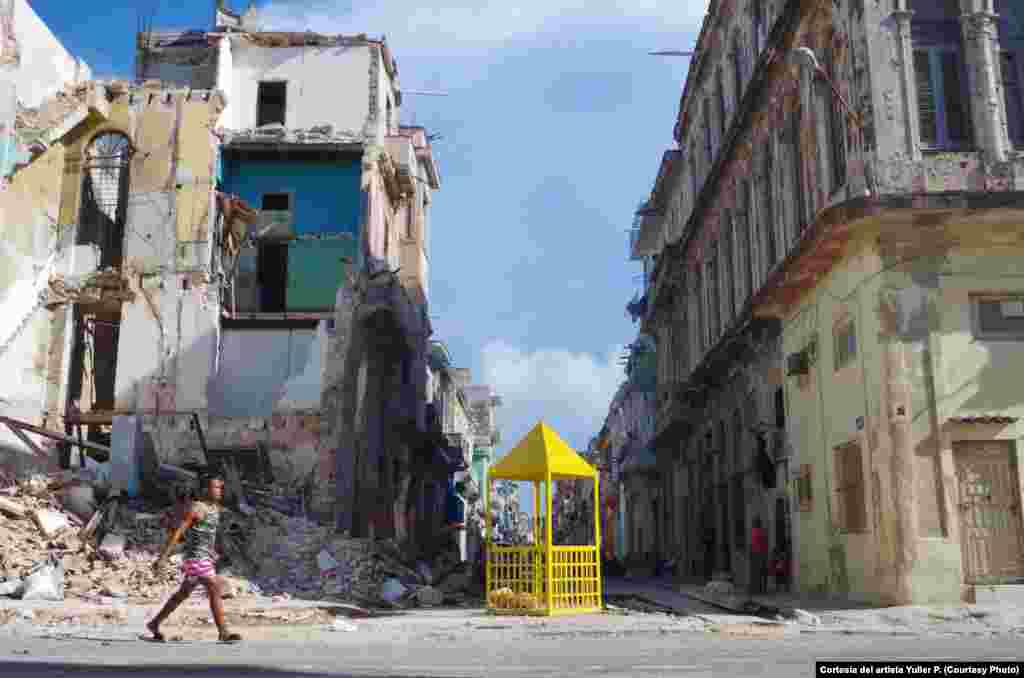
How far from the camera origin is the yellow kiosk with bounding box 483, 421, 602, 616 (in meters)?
14.8

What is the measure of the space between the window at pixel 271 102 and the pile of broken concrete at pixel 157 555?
1305cm

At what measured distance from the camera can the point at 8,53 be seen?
2567cm

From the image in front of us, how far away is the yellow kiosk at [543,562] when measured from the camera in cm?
1479

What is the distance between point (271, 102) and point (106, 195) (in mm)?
5454

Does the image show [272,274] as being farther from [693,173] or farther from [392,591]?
[693,173]

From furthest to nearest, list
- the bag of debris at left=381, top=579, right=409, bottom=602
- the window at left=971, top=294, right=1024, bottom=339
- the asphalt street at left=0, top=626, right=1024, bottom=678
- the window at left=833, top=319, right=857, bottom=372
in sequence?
the bag of debris at left=381, top=579, right=409, bottom=602 < the window at left=833, top=319, right=857, bottom=372 < the window at left=971, top=294, right=1024, bottom=339 < the asphalt street at left=0, top=626, right=1024, bottom=678

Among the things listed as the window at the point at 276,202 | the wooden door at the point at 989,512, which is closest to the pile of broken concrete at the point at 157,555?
the wooden door at the point at 989,512

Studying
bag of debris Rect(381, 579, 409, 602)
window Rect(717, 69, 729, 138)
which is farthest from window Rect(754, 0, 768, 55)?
bag of debris Rect(381, 579, 409, 602)

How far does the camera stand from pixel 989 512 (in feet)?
49.6

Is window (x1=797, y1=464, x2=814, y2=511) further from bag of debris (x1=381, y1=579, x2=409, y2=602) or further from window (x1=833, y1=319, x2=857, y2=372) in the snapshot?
bag of debris (x1=381, y1=579, x2=409, y2=602)

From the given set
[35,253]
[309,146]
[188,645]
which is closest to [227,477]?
[35,253]

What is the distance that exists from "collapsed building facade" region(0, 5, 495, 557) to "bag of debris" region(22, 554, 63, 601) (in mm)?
7499

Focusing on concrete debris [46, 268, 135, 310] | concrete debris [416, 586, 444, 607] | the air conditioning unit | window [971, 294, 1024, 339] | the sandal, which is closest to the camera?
the sandal

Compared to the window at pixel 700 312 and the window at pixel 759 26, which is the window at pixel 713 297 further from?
the window at pixel 759 26
